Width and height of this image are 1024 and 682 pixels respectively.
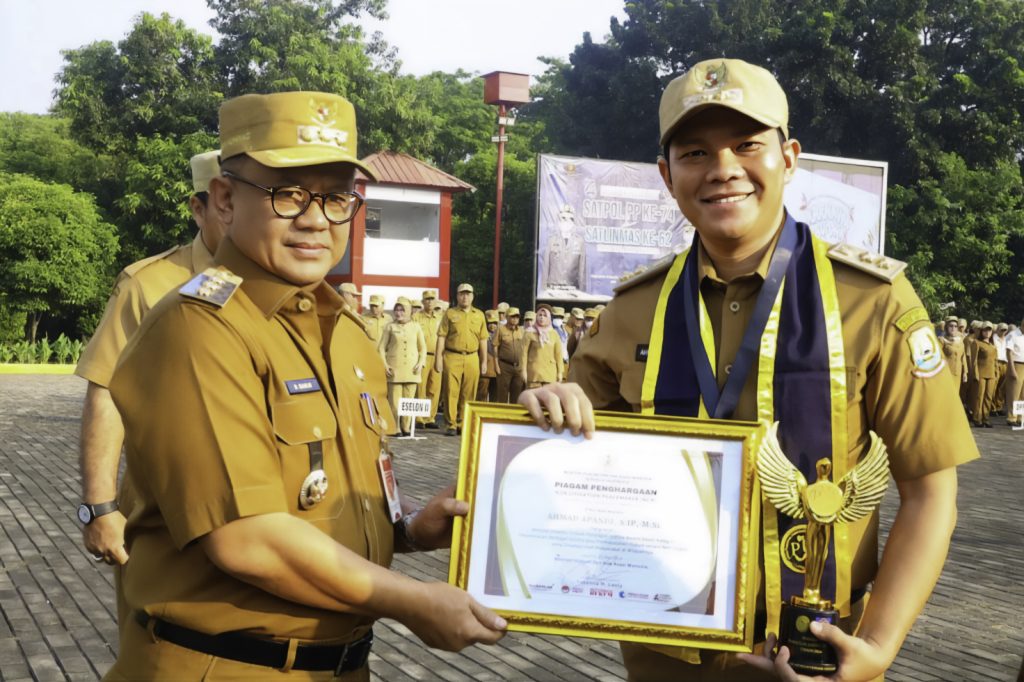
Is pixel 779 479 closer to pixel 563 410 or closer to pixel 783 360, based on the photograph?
pixel 783 360

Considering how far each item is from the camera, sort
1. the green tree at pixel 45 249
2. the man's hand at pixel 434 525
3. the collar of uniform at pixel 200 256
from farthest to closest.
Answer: the green tree at pixel 45 249 → the collar of uniform at pixel 200 256 → the man's hand at pixel 434 525

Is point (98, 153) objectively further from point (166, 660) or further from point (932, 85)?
point (166, 660)

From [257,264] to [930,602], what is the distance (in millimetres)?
6155

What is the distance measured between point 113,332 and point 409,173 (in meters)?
34.1

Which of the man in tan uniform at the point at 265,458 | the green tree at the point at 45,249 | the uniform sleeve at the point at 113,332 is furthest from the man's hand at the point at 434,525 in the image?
the green tree at the point at 45,249

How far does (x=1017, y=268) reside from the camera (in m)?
38.7

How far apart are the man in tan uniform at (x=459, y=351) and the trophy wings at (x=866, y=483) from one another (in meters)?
16.5

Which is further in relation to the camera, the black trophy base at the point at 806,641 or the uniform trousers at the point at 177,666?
the uniform trousers at the point at 177,666

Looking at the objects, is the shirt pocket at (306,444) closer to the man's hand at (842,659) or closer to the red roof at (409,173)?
the man's hand at (842,659)

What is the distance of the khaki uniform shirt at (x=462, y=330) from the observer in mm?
18953

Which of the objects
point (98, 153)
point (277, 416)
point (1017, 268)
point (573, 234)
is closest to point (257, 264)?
point (277, 416)

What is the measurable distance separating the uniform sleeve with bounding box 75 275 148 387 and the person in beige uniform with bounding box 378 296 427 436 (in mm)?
12798

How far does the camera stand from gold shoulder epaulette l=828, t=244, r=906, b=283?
2.53 m

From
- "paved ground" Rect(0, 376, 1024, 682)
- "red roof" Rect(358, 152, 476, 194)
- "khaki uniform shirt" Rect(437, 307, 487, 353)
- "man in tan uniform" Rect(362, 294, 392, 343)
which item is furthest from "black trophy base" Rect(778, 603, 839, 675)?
"red roof" Rect(358, 152, 476, 194)
